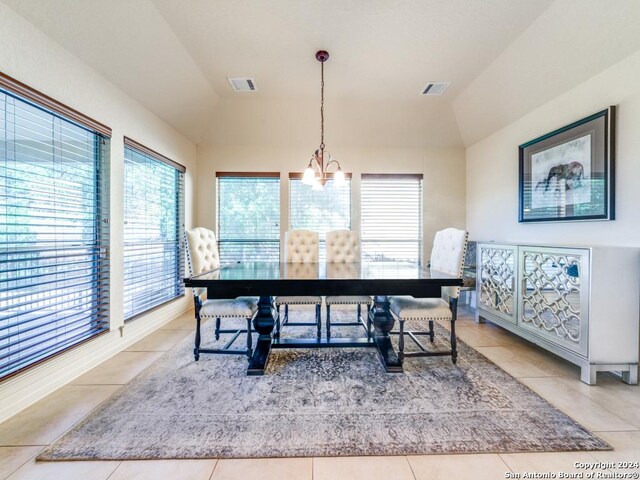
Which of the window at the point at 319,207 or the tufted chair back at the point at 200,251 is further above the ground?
the window at the point at 319,207

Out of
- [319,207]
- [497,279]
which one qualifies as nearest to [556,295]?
[497,279]

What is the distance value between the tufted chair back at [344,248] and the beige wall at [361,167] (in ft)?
3.56

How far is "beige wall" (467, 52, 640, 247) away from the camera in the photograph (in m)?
2.14

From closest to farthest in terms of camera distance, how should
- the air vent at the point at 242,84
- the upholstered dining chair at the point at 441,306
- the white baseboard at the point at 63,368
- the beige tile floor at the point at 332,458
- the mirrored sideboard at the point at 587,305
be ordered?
the beige tile floor at the point at 332,458, the white baseboard at the point at 63,368, the mirrored sideboard at the point at 587,305, the upholstered dining chair at the point at 441,306, the air vent at the point at 242,84

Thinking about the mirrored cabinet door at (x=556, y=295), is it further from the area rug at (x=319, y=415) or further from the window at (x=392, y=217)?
the window at (x=392, y=217)

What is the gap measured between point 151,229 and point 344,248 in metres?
2.25

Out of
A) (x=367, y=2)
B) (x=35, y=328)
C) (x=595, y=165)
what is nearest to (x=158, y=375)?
(x=35, y=328)

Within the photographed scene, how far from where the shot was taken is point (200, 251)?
2570 mm

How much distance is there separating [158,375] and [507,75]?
437 centimetres

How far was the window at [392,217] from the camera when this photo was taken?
4371mm

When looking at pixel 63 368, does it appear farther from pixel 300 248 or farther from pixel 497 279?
pixel 497 279

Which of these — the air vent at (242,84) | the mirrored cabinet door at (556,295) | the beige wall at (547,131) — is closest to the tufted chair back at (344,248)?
the mirrored cabinet door at (556,295)

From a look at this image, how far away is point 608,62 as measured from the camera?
225 centimetres

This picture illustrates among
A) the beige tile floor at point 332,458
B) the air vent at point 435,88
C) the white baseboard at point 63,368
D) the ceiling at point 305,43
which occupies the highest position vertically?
the air vent at point 435,88
